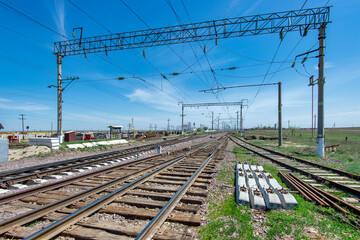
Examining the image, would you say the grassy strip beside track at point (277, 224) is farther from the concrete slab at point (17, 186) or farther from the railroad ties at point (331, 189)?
the concrete slab at point (17, 186)

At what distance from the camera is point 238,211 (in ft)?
14.4

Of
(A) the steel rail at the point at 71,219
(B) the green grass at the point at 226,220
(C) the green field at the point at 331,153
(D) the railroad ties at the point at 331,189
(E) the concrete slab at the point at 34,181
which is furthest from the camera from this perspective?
(C) the green field at the point at 331,153

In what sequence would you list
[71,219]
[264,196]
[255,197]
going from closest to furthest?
1. [71,219]
2. [255,197]
3. [264,196]

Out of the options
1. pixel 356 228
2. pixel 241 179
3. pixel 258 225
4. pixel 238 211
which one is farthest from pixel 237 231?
pixel 241 179

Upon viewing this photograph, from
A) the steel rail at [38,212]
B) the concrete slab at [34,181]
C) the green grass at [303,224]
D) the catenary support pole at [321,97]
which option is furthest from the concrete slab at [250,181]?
the catenary support pole at [321,97]

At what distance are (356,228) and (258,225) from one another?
1835 mm

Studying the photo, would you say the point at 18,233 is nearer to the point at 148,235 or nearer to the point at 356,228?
the point at 148,235

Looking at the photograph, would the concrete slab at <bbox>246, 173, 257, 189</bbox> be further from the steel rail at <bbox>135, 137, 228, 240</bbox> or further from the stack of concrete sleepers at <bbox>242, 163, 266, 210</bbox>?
the steel rail at <bbox>135, 137, 228, 240</bbox>

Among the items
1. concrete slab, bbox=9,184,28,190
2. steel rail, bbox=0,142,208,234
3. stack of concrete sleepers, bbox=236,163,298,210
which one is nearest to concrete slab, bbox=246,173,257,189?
stack of concrete sleepers, bbox=236,163,298,210

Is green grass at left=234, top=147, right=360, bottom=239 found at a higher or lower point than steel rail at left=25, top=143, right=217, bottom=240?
lower

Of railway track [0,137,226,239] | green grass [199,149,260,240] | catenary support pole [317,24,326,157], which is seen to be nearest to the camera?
railway track [0,137,226,239]

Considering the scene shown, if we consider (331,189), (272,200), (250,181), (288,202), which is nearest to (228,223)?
(272,200)

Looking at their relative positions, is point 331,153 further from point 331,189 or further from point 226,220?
point 226,220

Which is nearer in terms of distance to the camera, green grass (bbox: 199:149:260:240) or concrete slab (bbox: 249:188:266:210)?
green grass (bbox: 199:149:260:240)
